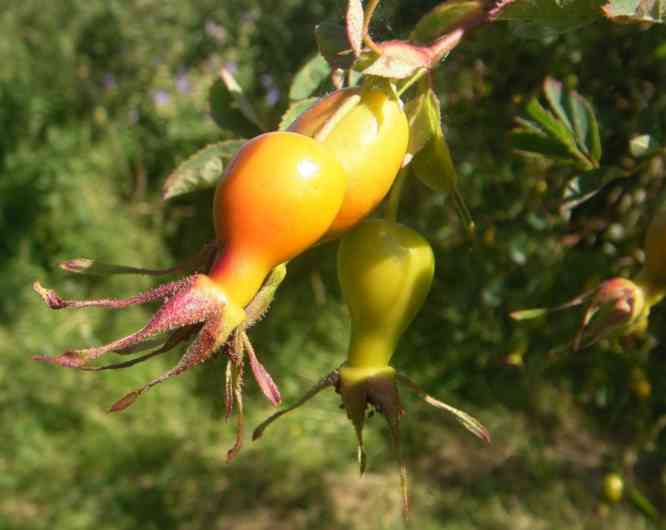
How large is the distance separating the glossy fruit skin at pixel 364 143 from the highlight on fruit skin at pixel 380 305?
53 mm

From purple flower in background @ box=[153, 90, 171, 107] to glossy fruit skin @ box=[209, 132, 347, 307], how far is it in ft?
10.0

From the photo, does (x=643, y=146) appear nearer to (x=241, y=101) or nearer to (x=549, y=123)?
(x=549, y=123)

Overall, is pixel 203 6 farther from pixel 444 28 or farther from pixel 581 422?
pixel 444 28

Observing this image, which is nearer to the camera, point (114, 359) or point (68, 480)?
point (68, 480)

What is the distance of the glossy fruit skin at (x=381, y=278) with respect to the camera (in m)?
0.52

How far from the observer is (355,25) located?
470 millimetres

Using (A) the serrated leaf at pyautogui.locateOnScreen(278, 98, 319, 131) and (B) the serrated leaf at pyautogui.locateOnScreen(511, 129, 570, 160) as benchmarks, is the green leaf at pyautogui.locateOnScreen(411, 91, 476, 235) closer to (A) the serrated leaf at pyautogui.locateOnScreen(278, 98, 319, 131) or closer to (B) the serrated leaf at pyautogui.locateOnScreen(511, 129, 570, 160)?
(A) the serrated leaf at pyautogui.locateOnScreen(278, 98, 319, 131)

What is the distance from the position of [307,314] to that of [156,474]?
848 millimetres

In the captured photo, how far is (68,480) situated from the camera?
91.5 inches

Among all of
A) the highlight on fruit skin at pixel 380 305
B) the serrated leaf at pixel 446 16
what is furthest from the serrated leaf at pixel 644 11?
the highlight on fruit skin at pixel 380 305

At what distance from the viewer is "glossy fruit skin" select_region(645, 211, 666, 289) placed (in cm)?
60

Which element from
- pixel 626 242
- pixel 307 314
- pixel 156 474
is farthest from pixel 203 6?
pixel 626 242

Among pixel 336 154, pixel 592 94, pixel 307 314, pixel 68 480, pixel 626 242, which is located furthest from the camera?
pixel 307 314

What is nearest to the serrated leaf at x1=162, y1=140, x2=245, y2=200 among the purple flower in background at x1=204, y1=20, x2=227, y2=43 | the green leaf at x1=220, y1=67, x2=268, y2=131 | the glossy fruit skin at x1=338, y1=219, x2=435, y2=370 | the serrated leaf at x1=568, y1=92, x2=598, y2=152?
the green leaf at x1=220, y1=67, x2=268, y2=131
